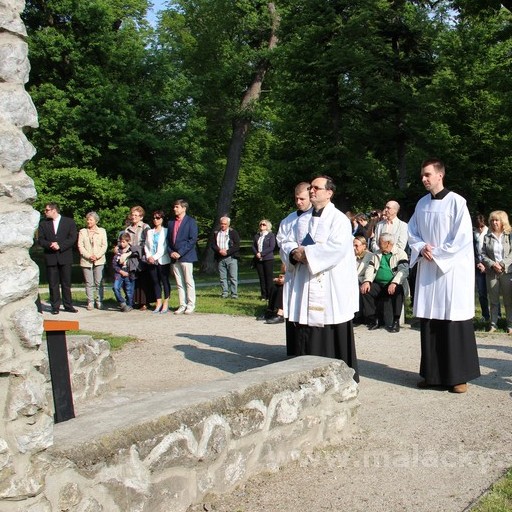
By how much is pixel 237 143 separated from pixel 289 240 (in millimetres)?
22749

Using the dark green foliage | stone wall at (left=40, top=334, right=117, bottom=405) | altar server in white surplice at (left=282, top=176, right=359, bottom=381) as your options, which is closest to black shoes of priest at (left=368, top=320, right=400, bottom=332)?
altar server in white surplice at (left=282, top=176, right=359, bottom=381)

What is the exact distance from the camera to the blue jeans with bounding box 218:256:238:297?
52.7ft

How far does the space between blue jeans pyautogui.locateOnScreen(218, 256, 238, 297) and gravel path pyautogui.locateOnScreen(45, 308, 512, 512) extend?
15.8 ft

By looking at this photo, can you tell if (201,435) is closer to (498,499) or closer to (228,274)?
(498,499)

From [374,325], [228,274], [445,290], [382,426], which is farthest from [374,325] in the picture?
[228,274]

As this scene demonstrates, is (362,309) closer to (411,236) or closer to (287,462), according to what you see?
(411,236)

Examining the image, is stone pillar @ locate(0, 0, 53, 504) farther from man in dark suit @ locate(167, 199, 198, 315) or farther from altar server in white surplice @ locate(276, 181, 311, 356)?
man in dark suit @ locate(167, 199, 198, 315)

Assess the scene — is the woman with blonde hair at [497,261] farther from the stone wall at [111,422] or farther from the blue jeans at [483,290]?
the stone wall at [111,422]

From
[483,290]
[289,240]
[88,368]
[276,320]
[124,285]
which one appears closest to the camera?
[88,368]

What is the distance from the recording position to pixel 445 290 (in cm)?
750

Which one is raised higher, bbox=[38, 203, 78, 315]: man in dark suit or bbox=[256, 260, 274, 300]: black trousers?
bbox=[38, 203, 78, 315]: man in dark suit

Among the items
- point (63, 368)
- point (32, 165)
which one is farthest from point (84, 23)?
point (63, 368)

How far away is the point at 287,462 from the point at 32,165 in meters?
23.2

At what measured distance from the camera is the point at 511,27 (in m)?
20.7
